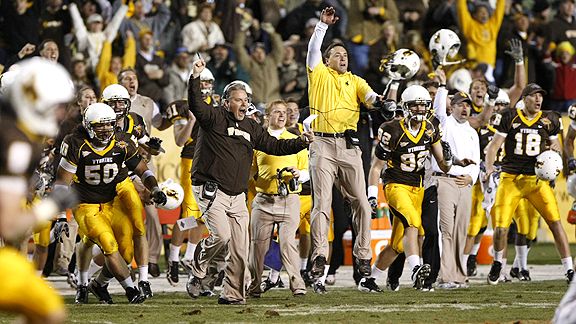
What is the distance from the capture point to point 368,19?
18422 millimetres

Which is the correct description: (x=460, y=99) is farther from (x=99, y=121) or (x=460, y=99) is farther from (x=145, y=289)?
(x=99, y=121)

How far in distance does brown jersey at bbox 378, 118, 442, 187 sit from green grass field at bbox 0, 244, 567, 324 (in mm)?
1048

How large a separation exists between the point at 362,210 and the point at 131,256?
2.05 m

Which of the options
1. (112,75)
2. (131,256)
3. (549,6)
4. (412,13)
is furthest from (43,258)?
(549,6)

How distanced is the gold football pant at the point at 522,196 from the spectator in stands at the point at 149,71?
523cm

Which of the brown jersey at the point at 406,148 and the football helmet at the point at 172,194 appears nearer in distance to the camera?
the football helmet at the point at 172,194

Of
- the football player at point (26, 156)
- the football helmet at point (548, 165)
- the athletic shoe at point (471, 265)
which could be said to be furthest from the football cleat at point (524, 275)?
the football player at point (26, 156)

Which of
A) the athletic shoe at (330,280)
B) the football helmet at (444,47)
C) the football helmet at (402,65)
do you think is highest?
the football helmet at (444,47)

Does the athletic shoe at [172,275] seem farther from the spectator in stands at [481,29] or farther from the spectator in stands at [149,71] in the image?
the spectator in stands at [481,29]

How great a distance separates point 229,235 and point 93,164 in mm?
1278

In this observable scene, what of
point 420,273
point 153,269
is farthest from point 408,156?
point 153,269

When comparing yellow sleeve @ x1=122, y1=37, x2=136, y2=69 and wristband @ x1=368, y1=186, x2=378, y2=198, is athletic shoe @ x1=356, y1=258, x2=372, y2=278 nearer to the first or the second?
wristband @ x1=368, y1=186, x2=378, y2=198

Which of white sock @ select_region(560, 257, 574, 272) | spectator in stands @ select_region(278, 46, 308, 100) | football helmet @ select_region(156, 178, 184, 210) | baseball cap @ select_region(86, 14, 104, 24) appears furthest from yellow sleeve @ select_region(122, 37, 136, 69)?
white sock @ select_region(560, 257, 574, 272)

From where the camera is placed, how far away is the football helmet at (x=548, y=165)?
41.4ft
